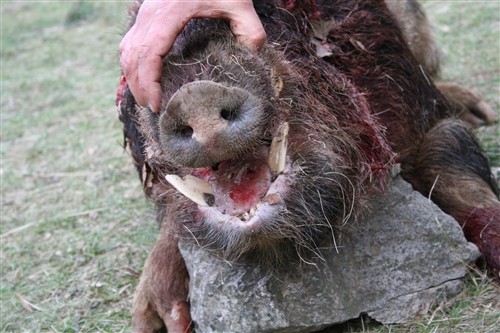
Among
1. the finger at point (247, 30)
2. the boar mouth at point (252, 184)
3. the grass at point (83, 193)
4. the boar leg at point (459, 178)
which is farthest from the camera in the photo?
the grass at point (83, 193)

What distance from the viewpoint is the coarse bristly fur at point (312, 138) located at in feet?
7.87

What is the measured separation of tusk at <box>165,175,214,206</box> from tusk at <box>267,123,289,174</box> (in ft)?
0.72

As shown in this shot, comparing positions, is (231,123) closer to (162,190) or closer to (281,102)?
(281,102)

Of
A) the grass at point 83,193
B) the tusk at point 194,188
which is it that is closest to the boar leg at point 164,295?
the grass at point 83,193

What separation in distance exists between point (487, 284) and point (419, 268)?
0.26 meters

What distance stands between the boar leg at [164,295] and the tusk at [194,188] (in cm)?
61

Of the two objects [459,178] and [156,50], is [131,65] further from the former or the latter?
[459,178]

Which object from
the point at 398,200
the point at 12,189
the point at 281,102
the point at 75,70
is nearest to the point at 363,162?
the point at 398,200

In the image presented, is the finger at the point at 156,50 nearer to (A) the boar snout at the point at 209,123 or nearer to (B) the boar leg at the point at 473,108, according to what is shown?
(A) the boar snout at the point at 209,123

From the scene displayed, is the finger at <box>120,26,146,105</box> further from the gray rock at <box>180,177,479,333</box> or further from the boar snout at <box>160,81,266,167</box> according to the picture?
the gray rock at <box>180,177,479,333</box>

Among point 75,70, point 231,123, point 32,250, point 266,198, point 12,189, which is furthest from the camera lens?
point 75,70

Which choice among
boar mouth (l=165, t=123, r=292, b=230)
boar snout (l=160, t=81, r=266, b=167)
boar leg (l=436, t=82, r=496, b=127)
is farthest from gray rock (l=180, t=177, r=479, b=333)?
boar leg (l=436, t=82, r=496, b=127)

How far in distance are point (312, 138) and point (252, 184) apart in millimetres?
325

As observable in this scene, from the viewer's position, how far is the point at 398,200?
9.66 feet
